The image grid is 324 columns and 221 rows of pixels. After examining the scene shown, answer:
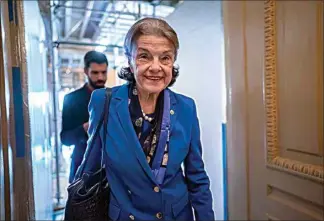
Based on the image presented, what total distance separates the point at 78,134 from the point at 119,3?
231cm

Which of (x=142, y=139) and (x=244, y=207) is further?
(x=244, y=207)

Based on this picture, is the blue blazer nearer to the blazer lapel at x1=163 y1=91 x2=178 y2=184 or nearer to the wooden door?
the blazer lapel at x1=163 y1=91 x2=178 y2=184

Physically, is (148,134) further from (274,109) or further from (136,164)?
(274,109)

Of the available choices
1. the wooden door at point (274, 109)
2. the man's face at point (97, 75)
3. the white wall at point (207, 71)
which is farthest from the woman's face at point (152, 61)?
the white wall at point (207, 71)

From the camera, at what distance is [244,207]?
123cm

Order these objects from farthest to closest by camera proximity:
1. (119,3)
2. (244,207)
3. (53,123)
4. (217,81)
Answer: (119,3) < (53,123) < (217,81) < (244,207)

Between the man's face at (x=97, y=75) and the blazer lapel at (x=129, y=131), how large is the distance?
0.26 metres

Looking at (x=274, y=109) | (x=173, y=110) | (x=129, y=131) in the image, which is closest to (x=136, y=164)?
(x=129, y=131)

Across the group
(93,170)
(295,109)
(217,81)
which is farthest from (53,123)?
(295,109)

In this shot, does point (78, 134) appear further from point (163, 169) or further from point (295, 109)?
point (295, 109)

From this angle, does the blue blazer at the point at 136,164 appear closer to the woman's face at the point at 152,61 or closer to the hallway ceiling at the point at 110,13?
the woman's face at the point at 152,61

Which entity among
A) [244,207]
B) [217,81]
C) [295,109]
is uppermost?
[217,81]

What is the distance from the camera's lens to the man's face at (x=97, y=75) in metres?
1.05

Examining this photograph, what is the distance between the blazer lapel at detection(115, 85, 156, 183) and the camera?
78 cm
